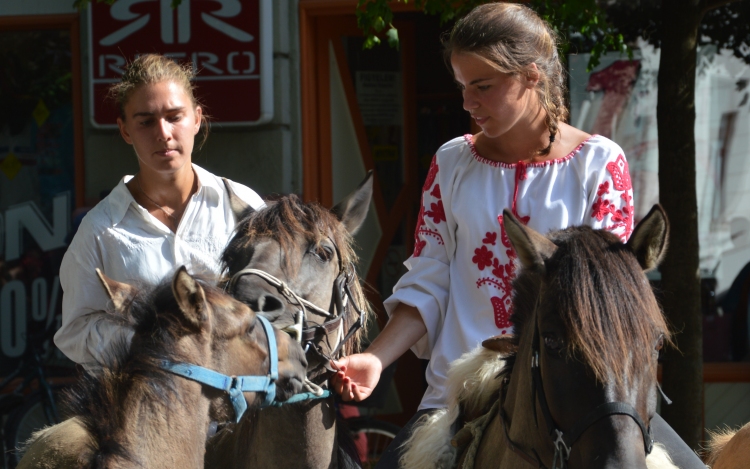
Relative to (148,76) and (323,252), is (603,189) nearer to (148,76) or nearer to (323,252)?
(323,252)

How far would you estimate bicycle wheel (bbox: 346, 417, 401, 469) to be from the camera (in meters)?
6.09

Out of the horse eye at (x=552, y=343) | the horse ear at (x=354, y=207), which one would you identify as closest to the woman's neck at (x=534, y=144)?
the horse ear at (x=354, y=207)

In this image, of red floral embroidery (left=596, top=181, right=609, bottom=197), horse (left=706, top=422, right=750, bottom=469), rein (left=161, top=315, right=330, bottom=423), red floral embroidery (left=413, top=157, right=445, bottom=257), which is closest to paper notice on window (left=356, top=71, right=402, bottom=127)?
red floral embroidery (left=413, top=157, right=445, bottom=257)

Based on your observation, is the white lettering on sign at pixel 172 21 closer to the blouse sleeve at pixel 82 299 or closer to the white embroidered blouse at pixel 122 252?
the white embroidered blouse at pixel 122 252

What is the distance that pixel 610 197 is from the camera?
2.63 m

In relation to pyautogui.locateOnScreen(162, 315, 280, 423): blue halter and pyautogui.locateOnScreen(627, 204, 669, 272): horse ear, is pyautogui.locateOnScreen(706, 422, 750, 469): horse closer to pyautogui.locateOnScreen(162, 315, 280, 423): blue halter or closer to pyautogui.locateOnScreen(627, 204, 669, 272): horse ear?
pyautogui.locateOnScreen(627, 204, 669, 272): horse ear

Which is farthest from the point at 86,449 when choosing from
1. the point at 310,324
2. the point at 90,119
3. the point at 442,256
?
the point at 90,119

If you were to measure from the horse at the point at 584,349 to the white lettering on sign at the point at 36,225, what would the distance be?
209 inches

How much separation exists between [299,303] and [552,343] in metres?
1.02

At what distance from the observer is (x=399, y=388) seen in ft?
23.4

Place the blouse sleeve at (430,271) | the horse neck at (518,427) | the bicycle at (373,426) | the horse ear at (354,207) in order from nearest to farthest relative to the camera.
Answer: the horse neck at (518,427)
the blouse sleeve at (430,271)
the horse ear at (354,207)
the bicycle at (373,426)

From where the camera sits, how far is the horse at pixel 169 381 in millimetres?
2047

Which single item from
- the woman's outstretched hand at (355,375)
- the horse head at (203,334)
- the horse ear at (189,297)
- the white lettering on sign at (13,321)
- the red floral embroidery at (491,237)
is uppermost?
the red floral embroidery at (491,237)

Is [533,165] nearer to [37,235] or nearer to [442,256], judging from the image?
[442,256]
